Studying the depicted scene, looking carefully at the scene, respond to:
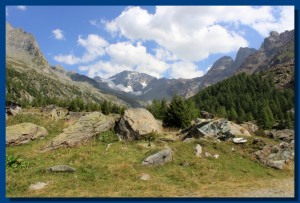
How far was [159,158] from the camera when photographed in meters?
23.4

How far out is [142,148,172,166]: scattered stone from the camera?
909 inches

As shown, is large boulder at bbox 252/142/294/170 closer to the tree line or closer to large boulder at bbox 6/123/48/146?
large boulder at bbox 6/123/48/146

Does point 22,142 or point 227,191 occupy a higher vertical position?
point 22,142

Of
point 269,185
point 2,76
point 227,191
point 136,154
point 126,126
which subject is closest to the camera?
point 2,76

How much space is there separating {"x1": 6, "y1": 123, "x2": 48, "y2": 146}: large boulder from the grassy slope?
44.0 inches

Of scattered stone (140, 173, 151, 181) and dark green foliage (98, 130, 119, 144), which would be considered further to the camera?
dark green foliage (98, 130, 119, 144)

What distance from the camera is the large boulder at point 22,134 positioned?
2948 centimetres

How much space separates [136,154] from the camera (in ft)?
83.4

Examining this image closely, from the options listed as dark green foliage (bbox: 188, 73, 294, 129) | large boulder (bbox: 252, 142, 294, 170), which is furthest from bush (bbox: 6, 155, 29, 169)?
dark green foliage (bbox: 188, 73, 294, 129)

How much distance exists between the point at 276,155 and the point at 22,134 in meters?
20.8

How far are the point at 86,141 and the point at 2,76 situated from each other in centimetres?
1600

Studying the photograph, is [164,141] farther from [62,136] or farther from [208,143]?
[62,136]

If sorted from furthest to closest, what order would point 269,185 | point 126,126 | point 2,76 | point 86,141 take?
1. point 126,126
2. point 86,141
3. point 269,185
4. point 2,76

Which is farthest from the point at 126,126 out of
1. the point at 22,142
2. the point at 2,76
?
the point at 2,76
